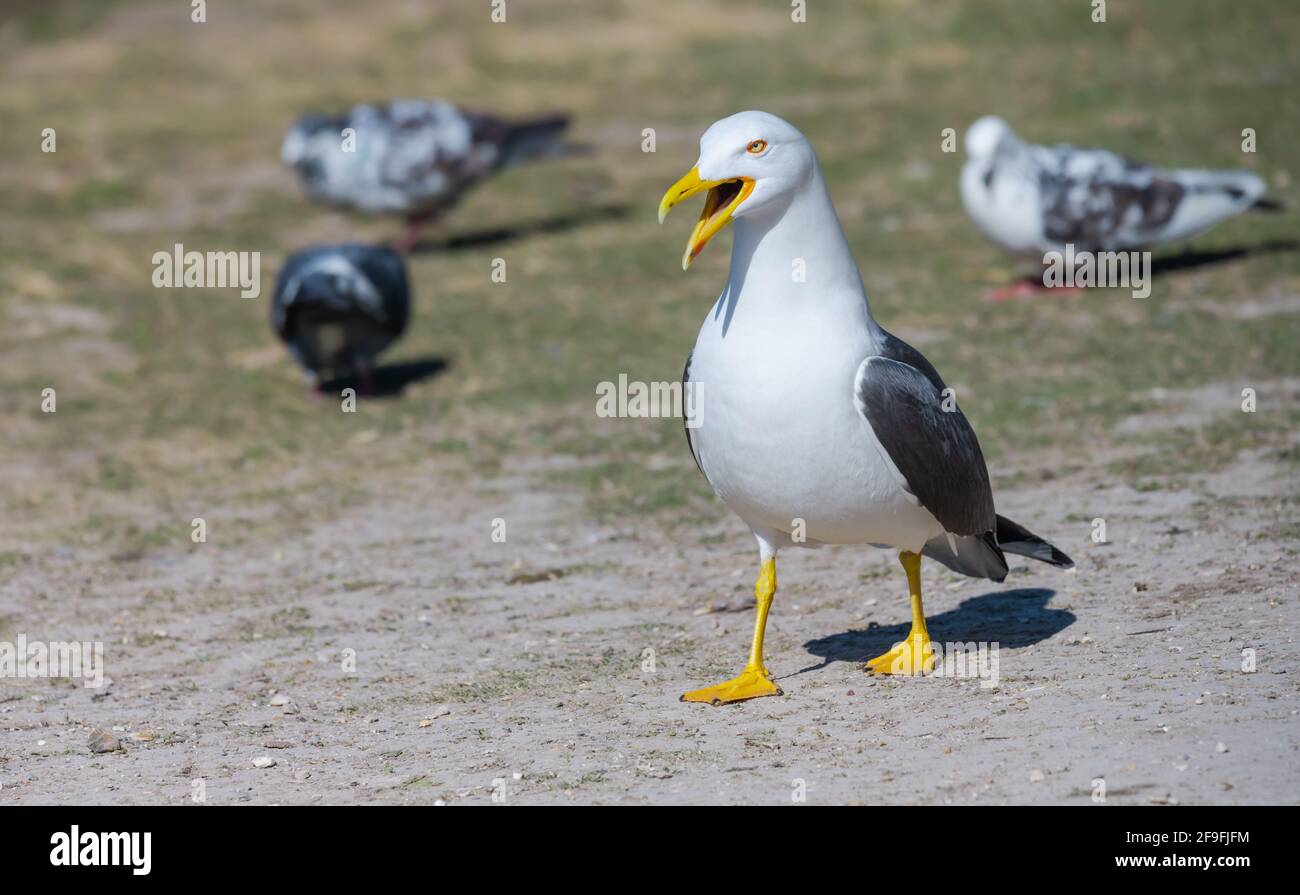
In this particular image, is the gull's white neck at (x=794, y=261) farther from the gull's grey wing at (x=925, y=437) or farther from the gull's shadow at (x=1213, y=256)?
the gull's shadow at (x=1213, y=256)

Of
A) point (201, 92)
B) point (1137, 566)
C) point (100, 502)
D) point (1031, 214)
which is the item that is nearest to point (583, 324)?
point (1031, 214)

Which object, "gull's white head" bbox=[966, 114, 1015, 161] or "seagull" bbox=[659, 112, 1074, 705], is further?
"gull's white head" bbox=[966, 114, 1015, 161]

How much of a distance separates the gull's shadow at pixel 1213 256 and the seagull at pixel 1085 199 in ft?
0.77

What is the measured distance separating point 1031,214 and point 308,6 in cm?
1316

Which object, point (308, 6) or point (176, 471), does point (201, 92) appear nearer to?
point (308, 6)

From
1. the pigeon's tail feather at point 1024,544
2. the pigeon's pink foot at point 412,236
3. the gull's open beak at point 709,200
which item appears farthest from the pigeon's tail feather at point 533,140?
the gull's open beak at point 709,200

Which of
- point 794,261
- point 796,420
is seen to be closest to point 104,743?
point 796,420

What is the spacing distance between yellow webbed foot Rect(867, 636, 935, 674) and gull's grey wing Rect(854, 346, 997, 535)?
0.44 metres

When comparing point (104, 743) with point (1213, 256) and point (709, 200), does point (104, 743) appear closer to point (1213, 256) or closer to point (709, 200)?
point (709, 200)

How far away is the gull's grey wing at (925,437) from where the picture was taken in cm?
575

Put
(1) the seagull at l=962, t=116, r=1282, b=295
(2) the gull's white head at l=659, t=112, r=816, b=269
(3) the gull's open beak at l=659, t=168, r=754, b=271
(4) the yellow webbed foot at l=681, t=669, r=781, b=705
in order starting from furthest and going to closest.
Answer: (1) the seagull at l=962, t=116, r=1282, b=295
(4) the yellow webbed foot at l=681, t=669, r=781, b=705
(2) the gull's white head at l=659, t=112, r=816, b=269
(3) the gull's open beak at l=659, t=168, r=754, b=271

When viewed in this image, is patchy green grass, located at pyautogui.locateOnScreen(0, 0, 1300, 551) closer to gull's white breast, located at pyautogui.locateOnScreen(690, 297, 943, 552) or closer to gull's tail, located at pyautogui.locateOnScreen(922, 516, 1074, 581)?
gull's tail, located at pyautogui.locateOnScreen(922, 516, 1074, 581)

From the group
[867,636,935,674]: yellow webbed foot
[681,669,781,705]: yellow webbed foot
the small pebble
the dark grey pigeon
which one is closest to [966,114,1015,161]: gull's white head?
the dark grey pigeon

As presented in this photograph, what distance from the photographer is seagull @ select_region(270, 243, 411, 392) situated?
38.8 ft
